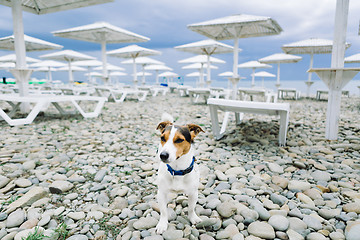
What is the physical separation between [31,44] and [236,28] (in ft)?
36.3

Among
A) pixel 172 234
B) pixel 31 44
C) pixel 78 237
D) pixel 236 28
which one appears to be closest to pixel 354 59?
pixel 236 28

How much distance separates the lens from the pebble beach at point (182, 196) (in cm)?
175

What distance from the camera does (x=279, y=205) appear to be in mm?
2115

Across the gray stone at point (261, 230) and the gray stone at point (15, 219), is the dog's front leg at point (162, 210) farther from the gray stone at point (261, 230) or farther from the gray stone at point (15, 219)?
the gray stone at point (15, 219)

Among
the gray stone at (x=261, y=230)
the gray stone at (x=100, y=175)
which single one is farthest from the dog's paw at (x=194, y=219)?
the gray stone at (x=100, y=175)

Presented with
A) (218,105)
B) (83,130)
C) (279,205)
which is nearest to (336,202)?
(279,205)

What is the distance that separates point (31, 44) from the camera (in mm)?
11914

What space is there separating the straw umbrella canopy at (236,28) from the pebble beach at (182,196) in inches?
182

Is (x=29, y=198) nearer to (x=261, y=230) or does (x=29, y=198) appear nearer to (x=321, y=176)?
(x=261, y=230)

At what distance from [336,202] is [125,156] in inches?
109

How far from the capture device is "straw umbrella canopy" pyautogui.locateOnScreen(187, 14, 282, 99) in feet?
23.8

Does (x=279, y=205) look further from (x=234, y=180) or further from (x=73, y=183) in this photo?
(x=73, y=183)

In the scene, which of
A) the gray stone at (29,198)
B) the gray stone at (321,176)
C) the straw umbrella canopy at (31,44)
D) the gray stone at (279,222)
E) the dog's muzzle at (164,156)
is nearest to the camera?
the dog's muzzle at (164,156)

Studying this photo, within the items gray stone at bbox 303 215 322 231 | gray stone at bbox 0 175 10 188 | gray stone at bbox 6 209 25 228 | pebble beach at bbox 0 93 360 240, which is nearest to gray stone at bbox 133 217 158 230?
pebble beach at bbox 0 93 360 240
